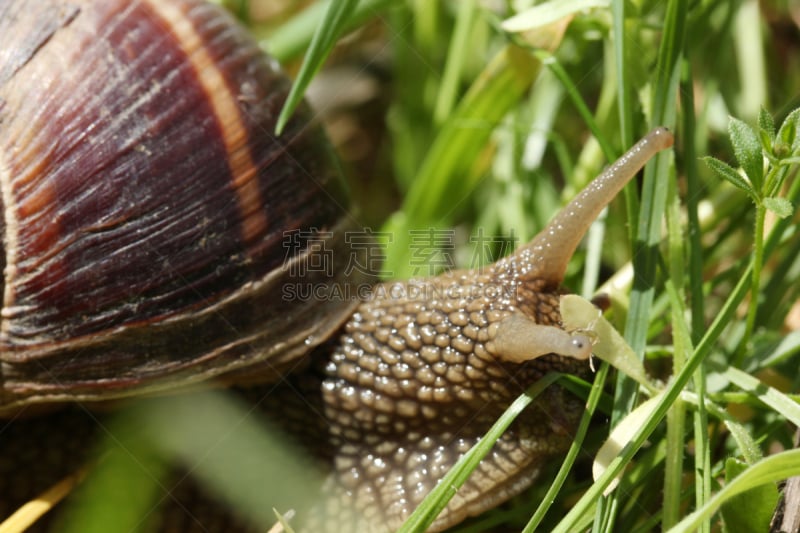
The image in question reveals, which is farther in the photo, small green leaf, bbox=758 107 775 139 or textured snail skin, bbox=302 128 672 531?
textured snail skin, bbox=302 128 672 531

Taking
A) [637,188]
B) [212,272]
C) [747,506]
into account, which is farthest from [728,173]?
[212,272]

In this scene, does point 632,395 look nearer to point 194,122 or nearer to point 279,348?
point 279,348

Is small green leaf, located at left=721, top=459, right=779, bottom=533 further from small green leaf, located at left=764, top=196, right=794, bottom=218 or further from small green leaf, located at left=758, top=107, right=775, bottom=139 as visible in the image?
small green leaf, located at left=758, top=107, right=775, bottom=139

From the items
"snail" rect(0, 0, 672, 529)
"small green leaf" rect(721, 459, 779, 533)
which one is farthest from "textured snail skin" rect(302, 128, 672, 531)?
"small green leaf" rect(721, 459, 779, 533)

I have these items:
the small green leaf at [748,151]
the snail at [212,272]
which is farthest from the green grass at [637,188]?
the snail at [212,272]

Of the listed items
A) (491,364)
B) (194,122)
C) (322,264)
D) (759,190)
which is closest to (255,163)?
(194,122)

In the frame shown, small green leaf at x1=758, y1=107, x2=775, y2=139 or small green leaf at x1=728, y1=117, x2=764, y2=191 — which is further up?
small green leaf at x1=758, y1=107, x2=775, y2=139

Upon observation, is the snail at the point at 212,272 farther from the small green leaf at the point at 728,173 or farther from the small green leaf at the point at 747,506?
the small green leaf at the point at 747,506
